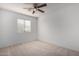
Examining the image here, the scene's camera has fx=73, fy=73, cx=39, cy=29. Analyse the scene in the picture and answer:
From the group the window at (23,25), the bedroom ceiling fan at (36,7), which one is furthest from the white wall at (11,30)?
the bedroom ceiling fan at (36,7)

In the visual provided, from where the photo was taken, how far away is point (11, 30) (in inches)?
79.5

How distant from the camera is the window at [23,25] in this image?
2051 millimetres

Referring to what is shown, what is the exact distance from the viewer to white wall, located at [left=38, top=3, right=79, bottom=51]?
194 cm

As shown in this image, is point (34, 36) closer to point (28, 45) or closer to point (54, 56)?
point (28, 45)

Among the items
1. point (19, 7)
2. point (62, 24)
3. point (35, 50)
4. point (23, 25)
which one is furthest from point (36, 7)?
point (35, 50)

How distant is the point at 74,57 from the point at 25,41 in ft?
4.57

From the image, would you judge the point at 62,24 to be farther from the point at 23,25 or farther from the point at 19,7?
the point at 19,7

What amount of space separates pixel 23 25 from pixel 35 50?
779mm

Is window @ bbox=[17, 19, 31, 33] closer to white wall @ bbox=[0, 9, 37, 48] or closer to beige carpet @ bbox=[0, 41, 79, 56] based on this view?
white wall @ bbox=[0, 9, 37, 48]

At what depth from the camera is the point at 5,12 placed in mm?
1942

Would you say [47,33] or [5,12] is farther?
[47,33]

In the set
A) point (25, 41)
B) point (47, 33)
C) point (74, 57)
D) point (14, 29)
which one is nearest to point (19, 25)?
point (14, 29)

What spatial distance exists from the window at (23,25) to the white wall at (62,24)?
32 centimetres

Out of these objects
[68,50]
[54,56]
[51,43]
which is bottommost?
[54,56]
